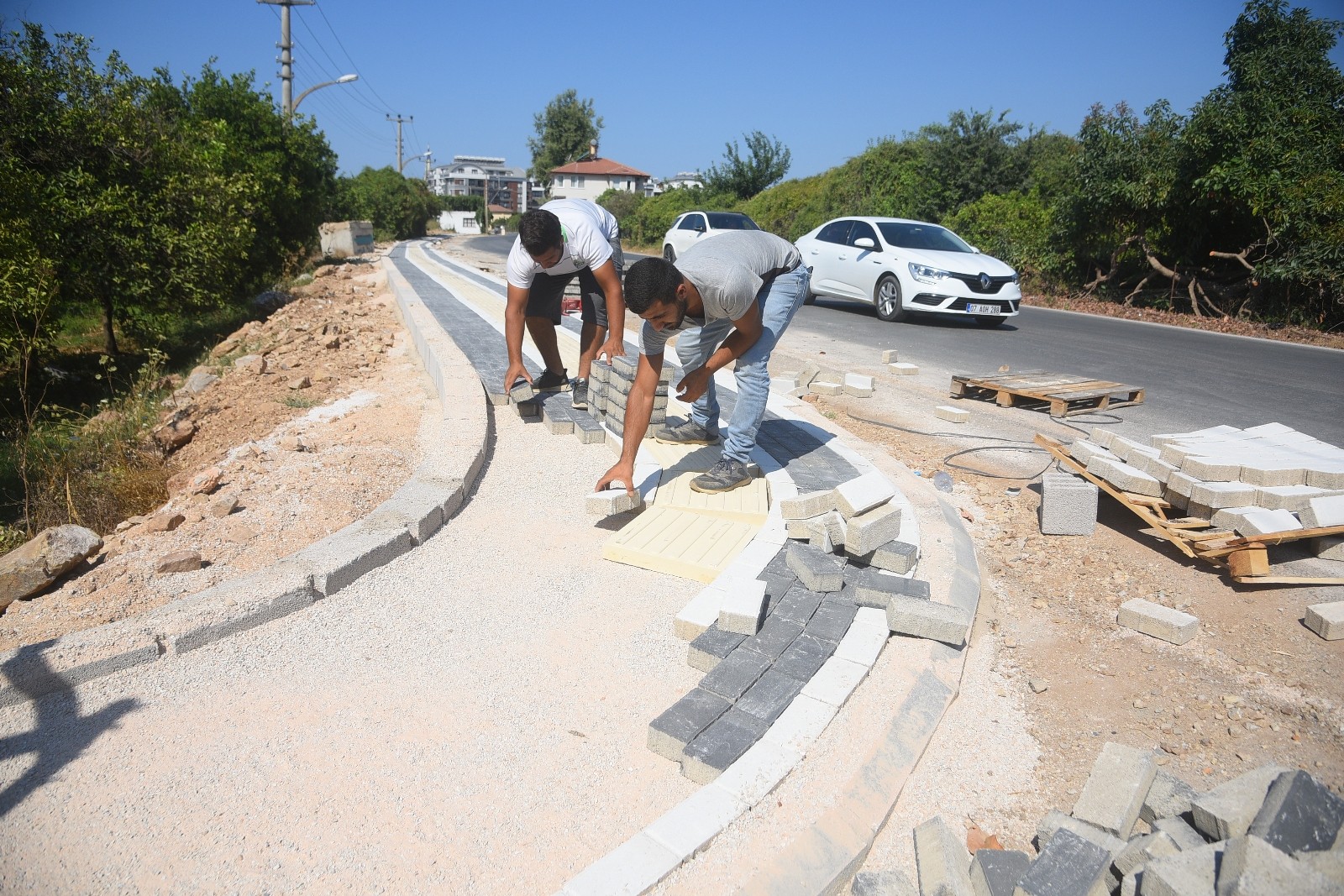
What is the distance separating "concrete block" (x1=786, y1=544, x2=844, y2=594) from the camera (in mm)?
3295

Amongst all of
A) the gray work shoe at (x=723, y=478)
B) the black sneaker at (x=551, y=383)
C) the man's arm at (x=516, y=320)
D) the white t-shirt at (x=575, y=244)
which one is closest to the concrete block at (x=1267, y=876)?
the gray work shoe at (x=723, y=478)

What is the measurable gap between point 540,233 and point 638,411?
177 cm

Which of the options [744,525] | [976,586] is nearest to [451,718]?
[744,525]

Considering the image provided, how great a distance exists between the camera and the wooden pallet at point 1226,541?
11.9ft

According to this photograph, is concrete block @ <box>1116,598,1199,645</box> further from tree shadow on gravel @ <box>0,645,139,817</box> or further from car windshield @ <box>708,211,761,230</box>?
car windshield @ <box>708,211,761,230</box>

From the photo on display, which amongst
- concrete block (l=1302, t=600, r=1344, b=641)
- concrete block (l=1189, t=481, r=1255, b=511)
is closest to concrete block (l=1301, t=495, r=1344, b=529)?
concrete block (l=1189, t=481, r=1255, b=511)

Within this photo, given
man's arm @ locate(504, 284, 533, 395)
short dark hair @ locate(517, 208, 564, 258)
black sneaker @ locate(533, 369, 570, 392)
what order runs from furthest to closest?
black sneaker @ locate(533, 369, 570, 392) < man's arm @ locate(504, 284, 533, 395) < short dark hair @ locate(517, 208, 564, 258)

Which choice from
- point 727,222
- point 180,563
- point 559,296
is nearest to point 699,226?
point 727,222

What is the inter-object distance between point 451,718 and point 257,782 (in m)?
0.60

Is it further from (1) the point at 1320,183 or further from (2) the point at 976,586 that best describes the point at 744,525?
(1) the point at 1320,183

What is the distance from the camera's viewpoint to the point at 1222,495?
12.7ft

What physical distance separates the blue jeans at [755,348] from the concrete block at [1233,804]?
2662mm

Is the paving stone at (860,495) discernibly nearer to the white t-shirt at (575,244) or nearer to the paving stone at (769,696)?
the paving stone at (769,696)

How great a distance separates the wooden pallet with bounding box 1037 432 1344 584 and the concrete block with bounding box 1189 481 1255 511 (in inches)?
4.4
